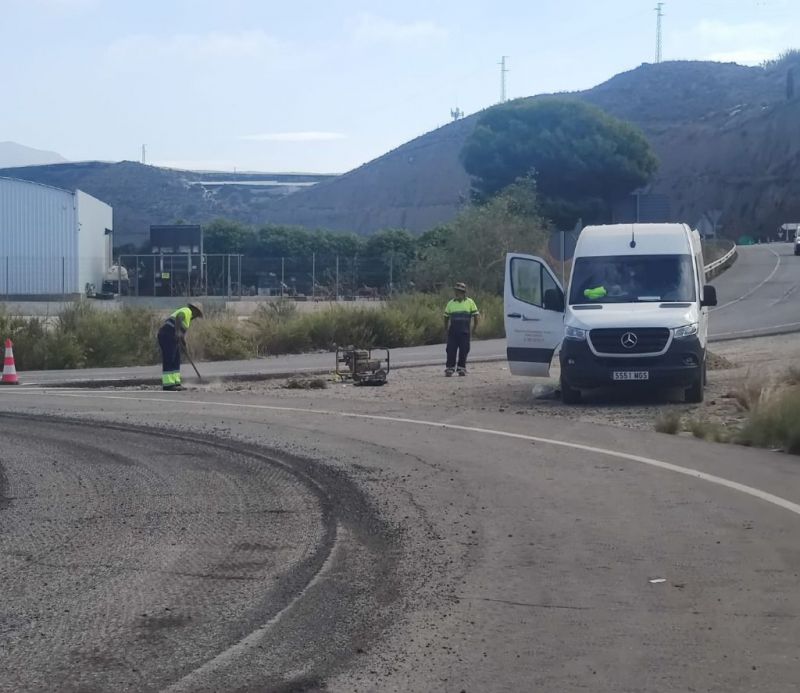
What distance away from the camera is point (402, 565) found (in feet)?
25.3

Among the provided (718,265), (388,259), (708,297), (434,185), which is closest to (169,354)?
(708,297)

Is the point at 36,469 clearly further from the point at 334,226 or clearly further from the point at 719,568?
the point at 334,226

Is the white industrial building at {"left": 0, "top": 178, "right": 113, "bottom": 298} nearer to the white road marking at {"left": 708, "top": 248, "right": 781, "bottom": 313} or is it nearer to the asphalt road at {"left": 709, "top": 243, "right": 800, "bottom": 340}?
the asphalt road at {"left": 709, "top": 243, "right": 800, "bottom": 340}

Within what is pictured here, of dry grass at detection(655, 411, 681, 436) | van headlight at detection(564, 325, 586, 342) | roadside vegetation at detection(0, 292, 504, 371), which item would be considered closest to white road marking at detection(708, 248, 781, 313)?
roadside vegetation at detection(0, 292, 504, 371)

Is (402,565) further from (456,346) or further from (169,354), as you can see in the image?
(456,346)

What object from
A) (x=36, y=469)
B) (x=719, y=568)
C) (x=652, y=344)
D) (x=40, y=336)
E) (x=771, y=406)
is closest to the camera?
(x=719, y=568)

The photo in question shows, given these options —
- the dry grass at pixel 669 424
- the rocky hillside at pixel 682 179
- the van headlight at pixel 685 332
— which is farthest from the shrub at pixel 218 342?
the rocky hillside at pixel 682 179

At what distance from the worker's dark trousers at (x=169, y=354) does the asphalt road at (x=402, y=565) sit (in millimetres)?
6523

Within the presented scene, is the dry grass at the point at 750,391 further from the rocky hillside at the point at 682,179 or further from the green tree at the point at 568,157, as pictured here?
the rocky hillside at the point at 682,179

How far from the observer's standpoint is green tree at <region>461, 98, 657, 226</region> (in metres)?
76.6

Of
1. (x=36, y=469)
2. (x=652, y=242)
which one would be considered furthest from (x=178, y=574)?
(x=652, y=242)

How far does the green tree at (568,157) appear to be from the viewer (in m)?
76.6

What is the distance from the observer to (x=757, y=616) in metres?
6.54

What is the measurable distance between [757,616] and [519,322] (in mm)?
12318
